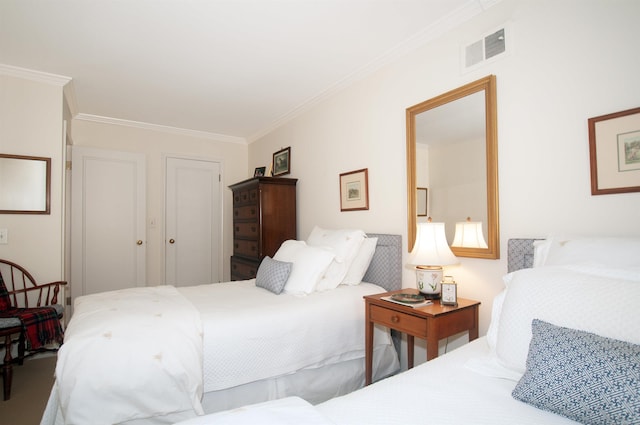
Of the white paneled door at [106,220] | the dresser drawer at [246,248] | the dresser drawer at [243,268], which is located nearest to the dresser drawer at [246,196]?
the dresser drawer at [246,248]

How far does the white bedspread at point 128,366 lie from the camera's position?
54.1 inches

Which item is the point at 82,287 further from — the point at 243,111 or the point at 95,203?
the point at 243,111

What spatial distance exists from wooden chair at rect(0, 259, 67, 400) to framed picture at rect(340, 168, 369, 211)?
251 cm

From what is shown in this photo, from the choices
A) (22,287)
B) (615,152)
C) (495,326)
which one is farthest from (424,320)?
(22,287)

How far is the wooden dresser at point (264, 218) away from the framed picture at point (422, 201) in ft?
5.65

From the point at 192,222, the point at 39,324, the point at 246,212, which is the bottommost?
the point at 39,324

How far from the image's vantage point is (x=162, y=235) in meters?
4.40

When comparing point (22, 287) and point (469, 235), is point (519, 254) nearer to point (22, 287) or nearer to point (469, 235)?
point (469, 235)

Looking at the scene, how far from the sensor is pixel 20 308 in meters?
2.76

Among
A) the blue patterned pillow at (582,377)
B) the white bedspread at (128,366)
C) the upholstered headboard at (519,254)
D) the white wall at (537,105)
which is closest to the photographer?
the blue patterned pillow at (582,377)

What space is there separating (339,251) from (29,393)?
2.39m

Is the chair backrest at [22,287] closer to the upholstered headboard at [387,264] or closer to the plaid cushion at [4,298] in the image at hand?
the plaid cushion at [4,298]

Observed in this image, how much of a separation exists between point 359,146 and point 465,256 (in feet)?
4.33

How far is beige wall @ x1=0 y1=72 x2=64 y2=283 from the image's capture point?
9.25 ft
